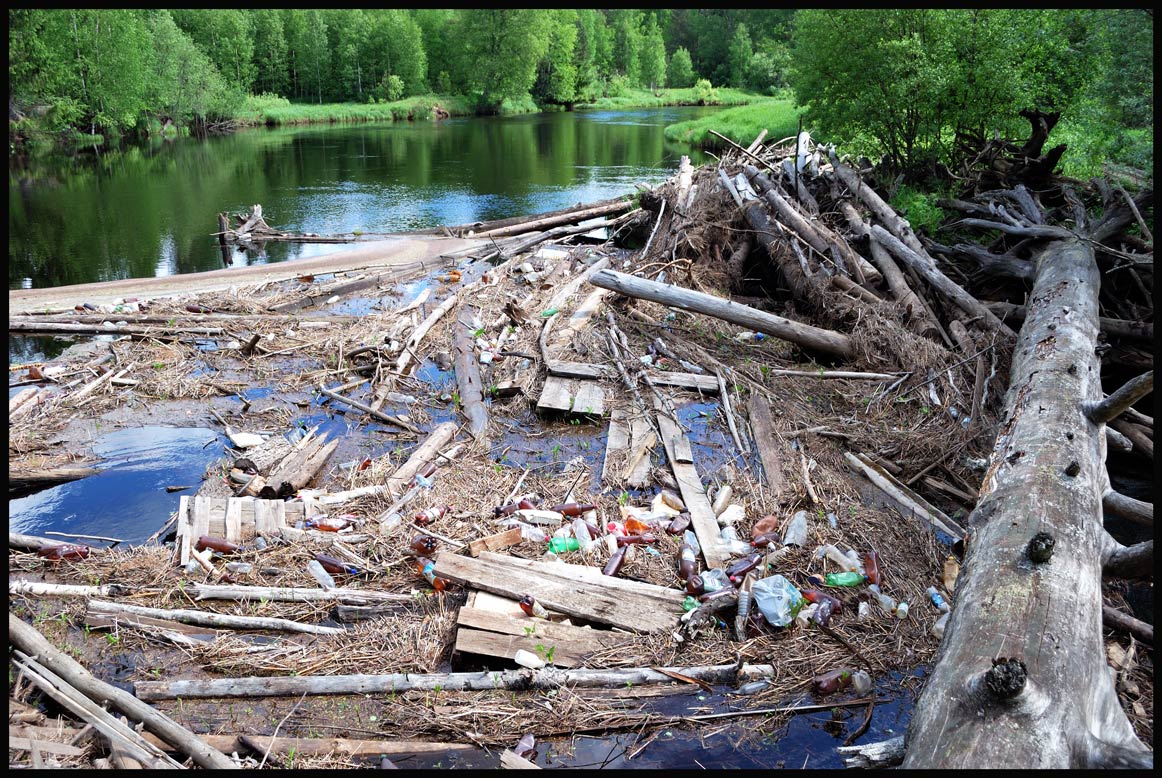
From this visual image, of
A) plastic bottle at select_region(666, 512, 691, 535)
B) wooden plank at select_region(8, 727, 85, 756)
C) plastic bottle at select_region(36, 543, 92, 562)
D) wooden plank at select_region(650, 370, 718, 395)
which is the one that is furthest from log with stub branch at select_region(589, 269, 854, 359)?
wooden plank at select_region(8, 727, 85, 756)

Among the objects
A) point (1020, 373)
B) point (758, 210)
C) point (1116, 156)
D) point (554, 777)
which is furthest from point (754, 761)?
point (1116, 156)

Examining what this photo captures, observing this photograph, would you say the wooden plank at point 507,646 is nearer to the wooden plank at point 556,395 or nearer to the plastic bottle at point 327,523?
the plastic bottle at point 327,523

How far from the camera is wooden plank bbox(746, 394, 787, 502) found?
24.8 feet

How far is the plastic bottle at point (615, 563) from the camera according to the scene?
6168mm

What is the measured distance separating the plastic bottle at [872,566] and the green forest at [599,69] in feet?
27.8

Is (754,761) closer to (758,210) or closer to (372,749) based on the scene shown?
(372,749)

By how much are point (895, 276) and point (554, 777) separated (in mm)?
8807

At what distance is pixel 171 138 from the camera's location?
45.7 meters

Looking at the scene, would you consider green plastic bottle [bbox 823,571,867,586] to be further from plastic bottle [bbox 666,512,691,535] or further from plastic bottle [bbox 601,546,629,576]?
plastic bottle [bbox 601,546,629,576]

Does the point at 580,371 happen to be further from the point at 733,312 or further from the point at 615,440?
the point at 733,312

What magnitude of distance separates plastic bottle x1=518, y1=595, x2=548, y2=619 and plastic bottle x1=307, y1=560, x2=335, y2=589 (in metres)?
1.68

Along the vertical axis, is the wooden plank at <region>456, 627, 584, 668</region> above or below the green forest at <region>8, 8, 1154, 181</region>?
below

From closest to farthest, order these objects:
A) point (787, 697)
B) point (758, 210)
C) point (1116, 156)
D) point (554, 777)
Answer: point (554, 777)
point (787, 697)
point (1116, 156)
point (758, 210)

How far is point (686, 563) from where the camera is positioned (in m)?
6.22
